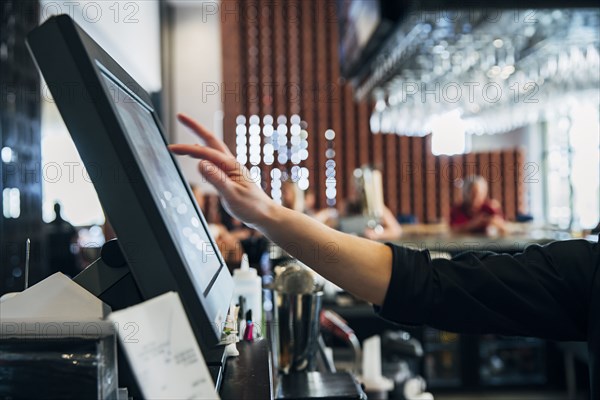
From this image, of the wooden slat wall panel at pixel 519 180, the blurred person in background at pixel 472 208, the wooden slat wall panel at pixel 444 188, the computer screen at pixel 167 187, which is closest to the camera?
the computer screen at pixel 167 187

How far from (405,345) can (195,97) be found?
7187mm

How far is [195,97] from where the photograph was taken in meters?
8.57

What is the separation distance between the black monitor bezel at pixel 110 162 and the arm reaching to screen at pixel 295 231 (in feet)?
0.86

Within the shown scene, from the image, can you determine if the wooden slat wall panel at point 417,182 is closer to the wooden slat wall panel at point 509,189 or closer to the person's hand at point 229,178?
the wooden slat wall panel at point 509,189

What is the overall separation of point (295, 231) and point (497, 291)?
1.25ft

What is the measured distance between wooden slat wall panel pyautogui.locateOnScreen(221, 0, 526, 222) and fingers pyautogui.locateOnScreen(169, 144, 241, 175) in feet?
26.0

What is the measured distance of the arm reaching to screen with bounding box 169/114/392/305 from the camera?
0.86m

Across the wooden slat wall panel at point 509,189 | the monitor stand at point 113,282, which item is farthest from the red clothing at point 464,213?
the monitor stand at point 113,282

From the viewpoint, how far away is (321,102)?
29.6 feet

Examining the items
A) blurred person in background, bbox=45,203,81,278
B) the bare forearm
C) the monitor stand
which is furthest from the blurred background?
the bare forearm

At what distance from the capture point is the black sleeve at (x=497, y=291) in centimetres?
105

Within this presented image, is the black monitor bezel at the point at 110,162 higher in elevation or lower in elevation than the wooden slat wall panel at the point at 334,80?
lower

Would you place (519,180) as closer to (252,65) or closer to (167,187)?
(252,65)

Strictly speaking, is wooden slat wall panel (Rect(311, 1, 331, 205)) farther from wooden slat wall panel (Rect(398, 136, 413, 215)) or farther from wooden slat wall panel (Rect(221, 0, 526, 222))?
wooden slat wall panel (Rect(398, 136, 413, 215))
